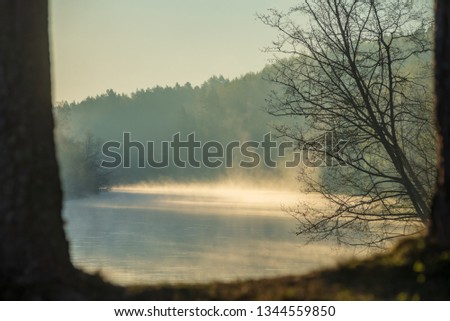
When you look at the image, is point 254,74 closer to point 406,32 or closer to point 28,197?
point 406,32

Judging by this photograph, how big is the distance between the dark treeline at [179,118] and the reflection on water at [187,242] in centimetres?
3061

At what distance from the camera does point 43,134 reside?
593 cm

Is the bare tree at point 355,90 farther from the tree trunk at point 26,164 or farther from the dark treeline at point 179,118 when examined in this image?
the dark treeline at point 179,118

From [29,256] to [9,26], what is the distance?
79.0 inches

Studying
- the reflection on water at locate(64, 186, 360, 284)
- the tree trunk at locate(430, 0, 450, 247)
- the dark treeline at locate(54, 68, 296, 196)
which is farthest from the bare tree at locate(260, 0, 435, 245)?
the dark treeline at locate(54, 68, 296, 196)

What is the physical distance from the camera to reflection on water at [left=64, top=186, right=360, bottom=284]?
25048 mm

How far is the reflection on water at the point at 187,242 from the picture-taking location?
2505cm

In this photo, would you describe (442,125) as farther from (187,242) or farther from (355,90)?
(187,242)

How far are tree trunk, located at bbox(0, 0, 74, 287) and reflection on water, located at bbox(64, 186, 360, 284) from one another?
63.9 inches

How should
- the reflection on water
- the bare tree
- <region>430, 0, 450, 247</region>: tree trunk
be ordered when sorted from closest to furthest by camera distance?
<region>430, 0, 450, 247</region>: tree trunk
the bare tree
the reflection on water

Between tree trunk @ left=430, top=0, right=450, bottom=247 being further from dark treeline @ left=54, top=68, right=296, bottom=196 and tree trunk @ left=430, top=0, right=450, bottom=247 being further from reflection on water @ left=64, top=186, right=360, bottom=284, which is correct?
dark treeline @ left=54, top=68, right=296, bottom=196

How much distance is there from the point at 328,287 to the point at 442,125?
5.98 ft

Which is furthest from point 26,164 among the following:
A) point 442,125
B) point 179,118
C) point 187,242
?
point 179,118

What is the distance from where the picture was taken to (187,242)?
36.0 m
